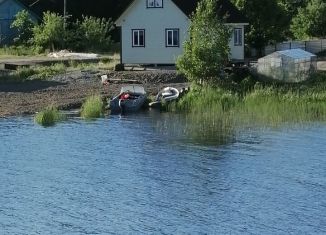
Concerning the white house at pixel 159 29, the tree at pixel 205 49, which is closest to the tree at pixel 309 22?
the white house at pixel 159 29

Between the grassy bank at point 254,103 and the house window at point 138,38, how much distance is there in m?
10.3

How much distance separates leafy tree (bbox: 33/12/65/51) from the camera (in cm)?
7081

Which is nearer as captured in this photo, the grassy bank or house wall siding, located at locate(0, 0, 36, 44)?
the grassy bank

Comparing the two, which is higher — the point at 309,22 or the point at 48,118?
the point at 309,22

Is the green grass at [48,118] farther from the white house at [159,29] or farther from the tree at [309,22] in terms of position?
the tree at [309,22]

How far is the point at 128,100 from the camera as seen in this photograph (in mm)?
42906

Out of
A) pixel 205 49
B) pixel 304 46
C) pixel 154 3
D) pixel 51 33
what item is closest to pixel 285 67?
pixel 205 49

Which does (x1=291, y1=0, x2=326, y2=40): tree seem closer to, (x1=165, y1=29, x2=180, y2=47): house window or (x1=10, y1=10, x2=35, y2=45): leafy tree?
(x1=10, y1=10, x2=35, y2=45): leafy tree

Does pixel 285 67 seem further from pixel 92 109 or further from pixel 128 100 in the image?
pixel 92 109

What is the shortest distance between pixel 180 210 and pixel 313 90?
22.1 metres

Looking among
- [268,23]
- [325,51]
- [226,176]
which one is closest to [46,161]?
[226,176]

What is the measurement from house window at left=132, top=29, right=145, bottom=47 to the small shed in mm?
9457

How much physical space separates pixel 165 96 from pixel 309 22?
3645cm

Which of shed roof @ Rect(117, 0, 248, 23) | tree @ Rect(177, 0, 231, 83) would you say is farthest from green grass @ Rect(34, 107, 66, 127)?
shed roof @ Rect(117, 0, 248, 23)
